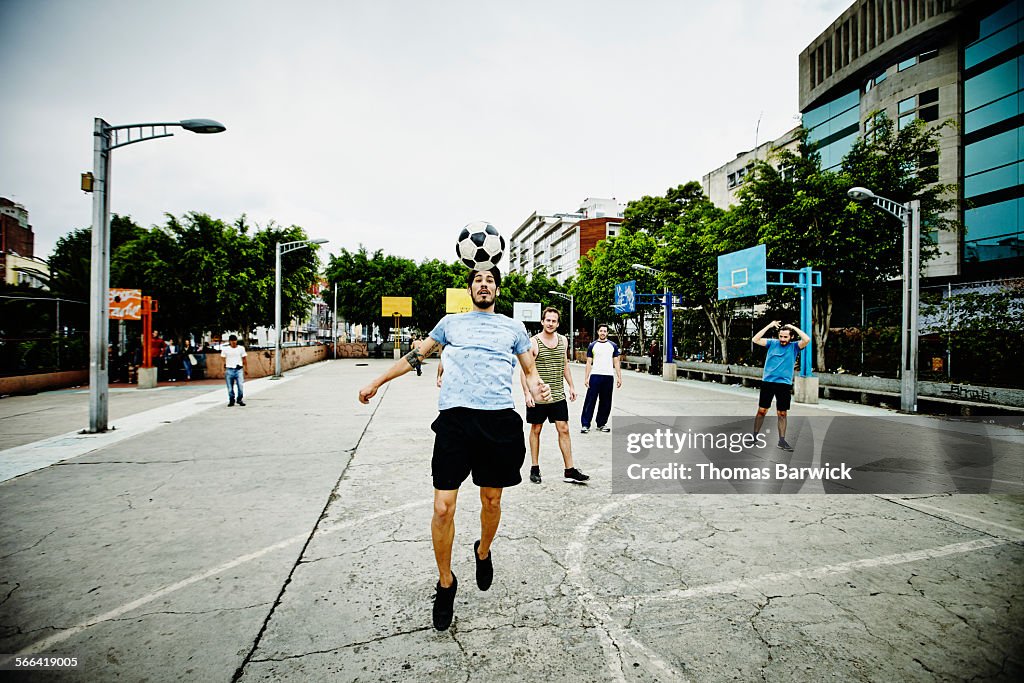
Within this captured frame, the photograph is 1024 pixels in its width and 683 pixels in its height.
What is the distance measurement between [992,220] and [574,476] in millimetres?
29233

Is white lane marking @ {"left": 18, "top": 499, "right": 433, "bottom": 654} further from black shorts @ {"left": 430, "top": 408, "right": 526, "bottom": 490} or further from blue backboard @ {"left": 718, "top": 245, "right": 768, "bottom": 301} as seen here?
blue backboard @ {"left": 718, "top": 245, "right": 768, "bottom": 301}

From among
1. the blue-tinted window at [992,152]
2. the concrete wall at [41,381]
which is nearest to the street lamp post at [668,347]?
the blue-tinted window at [992,152]

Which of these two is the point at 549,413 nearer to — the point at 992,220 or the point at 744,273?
the point at 744,273

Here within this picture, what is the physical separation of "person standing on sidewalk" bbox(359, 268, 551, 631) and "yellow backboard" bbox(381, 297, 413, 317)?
4290 centimetres

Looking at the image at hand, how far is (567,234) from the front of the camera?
72625mm

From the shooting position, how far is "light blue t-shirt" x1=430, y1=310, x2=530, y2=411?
315 centimetres

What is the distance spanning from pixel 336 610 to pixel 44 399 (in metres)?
15.9

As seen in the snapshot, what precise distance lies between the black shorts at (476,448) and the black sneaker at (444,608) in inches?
22.9

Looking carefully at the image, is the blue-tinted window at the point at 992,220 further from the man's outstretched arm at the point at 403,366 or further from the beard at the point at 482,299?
the man's outstretched arm at the point at 403,366

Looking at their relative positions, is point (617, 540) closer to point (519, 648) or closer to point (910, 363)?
point (519, 648)

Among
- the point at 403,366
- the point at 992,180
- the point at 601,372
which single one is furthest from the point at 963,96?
the point at 403,366

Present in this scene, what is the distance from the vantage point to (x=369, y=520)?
4.75 m

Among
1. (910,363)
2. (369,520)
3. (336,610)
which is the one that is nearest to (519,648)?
(336,610)

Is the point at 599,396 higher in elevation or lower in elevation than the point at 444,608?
higher
